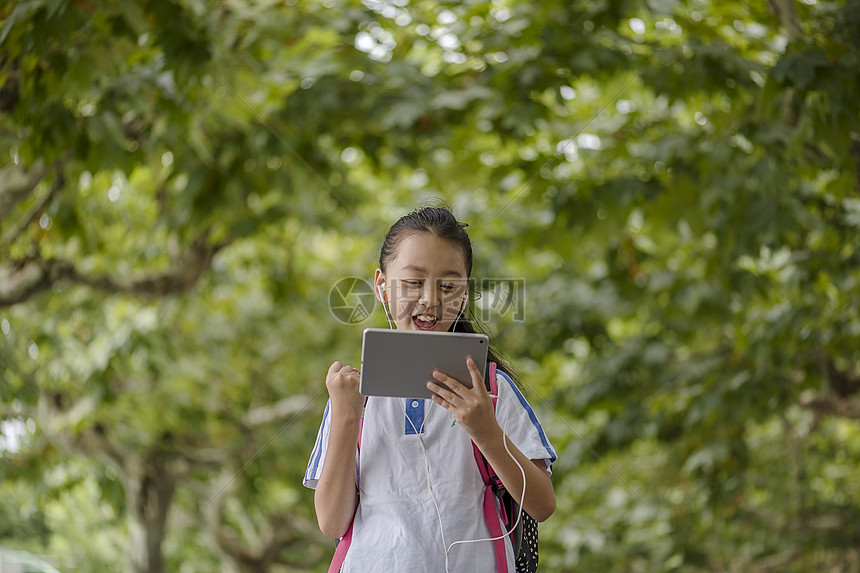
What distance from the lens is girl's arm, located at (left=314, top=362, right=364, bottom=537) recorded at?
1388mm

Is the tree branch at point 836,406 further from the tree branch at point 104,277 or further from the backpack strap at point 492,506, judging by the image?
the backpack strap at point 492,506

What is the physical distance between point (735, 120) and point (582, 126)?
126cm

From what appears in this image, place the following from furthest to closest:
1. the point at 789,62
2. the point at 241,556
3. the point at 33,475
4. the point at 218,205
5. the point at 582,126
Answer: the point at 241,556
the point at 33,475
the point at 582,126
the point at 218,205
the point at 789,62

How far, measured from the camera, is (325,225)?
17.1ft

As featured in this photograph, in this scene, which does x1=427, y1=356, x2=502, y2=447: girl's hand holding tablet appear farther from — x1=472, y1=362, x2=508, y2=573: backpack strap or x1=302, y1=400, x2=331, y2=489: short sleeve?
x1=302, y1=400, x2=331, y2=489: short sleeve

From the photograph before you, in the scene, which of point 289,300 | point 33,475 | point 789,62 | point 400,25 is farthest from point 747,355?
point 33,475

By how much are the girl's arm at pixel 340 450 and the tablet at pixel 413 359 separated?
1.5 inches

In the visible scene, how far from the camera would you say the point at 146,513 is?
682cm

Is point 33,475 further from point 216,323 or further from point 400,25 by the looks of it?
point 400,25

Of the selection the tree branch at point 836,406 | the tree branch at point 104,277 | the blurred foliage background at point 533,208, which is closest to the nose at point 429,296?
the blurred foliage background at point 533,208

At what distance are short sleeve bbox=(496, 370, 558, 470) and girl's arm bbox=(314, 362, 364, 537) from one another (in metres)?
0.25

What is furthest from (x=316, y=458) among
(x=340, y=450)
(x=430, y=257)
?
(x=430, y=257)

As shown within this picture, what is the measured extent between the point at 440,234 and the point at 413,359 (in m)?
0.25

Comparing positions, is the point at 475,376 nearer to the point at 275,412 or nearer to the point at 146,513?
the point at 146,513
